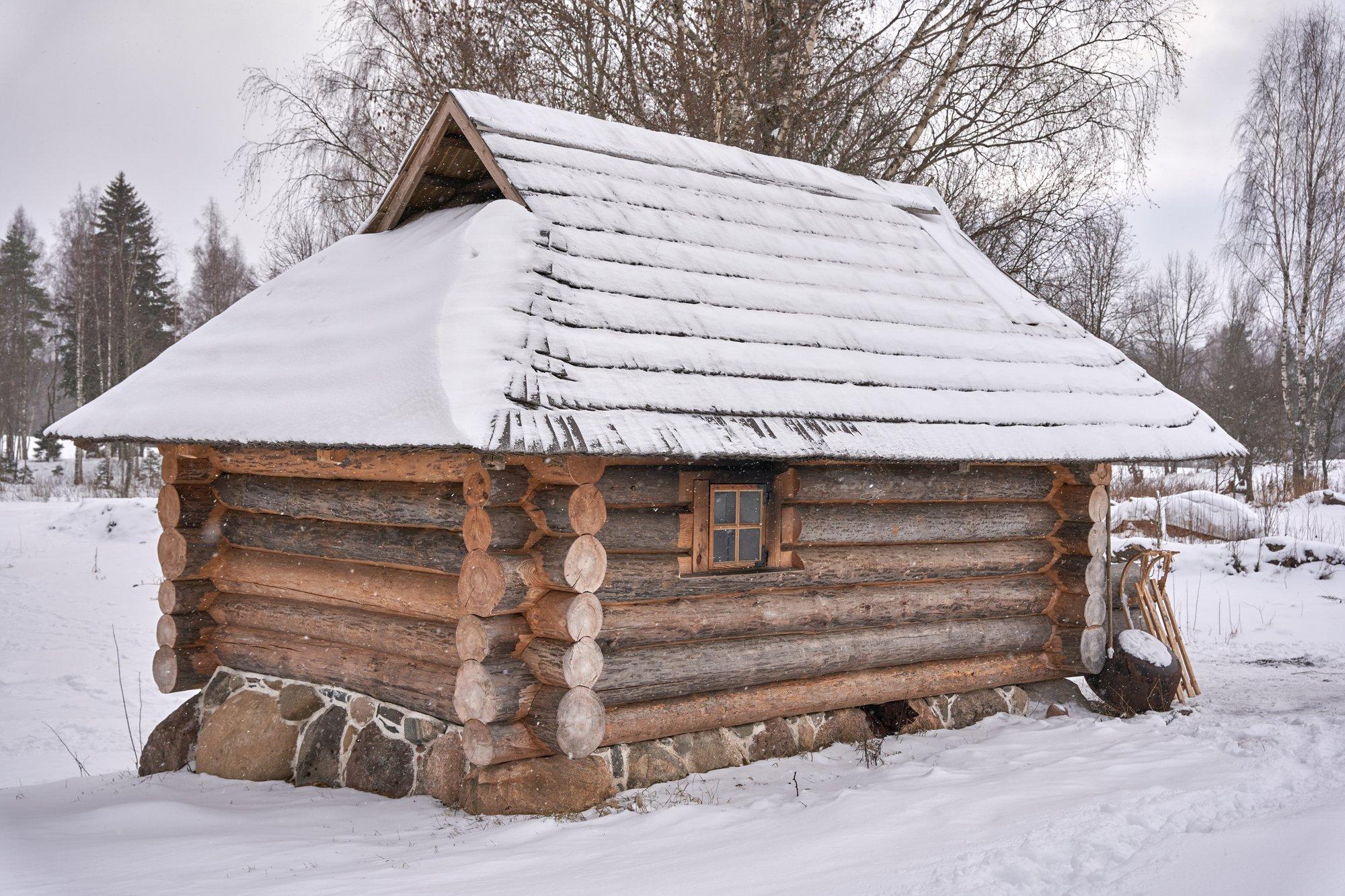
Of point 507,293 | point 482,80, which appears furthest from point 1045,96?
point 507,293

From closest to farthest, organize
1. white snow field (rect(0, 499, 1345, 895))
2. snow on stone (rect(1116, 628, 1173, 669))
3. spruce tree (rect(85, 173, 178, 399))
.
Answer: white snow field (rect(0, 499, 1345, 895)) → snow on stone (rect(1116, 628, 1173, 669)) → spruce tree (rect(85, 173, 178, 399))

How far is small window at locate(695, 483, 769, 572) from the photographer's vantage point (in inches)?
239

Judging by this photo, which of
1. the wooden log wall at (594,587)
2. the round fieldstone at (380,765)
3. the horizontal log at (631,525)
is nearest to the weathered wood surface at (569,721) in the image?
the wooden log wall at (594,587)

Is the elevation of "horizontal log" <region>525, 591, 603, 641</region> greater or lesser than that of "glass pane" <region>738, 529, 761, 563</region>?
lesser

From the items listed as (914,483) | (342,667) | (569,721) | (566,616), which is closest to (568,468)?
(566,616)

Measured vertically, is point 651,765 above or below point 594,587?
below

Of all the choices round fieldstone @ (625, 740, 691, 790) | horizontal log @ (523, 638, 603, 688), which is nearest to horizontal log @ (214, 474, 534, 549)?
horizontal log @ (523, 638, 603, 688)

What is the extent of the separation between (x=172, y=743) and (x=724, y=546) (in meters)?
4.21

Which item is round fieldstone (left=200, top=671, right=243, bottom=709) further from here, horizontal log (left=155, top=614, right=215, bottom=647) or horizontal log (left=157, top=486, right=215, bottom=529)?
horizontal log (left=157, top=486, right=215, bottom=529)

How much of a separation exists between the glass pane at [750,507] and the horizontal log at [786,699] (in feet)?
3.32

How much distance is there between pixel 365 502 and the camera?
6109mm

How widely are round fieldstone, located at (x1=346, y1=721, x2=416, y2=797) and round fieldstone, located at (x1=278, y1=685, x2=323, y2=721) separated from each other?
54cm

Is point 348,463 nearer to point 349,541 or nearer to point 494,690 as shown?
point 349,541

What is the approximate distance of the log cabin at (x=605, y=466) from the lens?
5387 millimetres
